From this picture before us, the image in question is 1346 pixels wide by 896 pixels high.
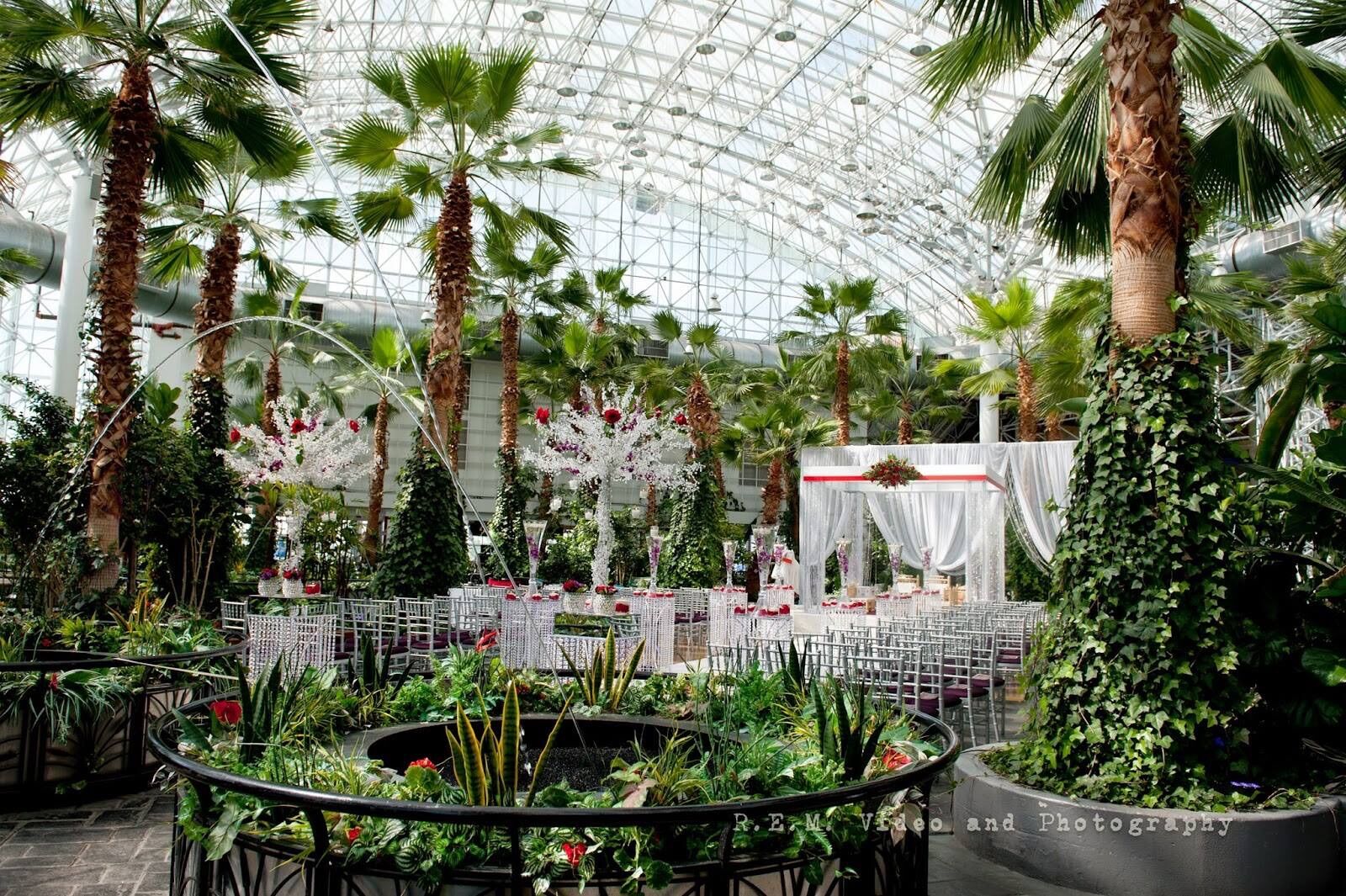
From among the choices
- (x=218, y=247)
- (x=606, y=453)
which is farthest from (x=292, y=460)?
(x=606, y=453)

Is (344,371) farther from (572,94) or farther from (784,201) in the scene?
(784,201)

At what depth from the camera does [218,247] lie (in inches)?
440

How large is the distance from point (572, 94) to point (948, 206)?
32.4 ft

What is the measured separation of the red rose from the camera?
9.64ft

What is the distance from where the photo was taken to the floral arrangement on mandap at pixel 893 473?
12539 mm

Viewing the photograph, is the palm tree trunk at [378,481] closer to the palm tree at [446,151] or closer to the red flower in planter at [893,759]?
the palm tree at [446,151]

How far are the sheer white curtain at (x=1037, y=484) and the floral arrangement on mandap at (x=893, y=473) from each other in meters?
1.33

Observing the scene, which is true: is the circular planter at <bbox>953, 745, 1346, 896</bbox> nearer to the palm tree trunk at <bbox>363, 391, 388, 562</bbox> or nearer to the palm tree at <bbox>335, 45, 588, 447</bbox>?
the palm tree at <bbox>335, 45, 588, 447</bbox>

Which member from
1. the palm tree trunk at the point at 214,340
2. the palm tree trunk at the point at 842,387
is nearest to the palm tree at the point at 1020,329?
the palm tree trunk at the point at 842,387

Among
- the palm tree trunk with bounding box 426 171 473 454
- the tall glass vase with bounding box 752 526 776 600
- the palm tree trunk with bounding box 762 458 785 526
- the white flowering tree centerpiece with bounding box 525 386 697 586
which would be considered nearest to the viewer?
the palm tree trunk with bounding box 426 171 473 454

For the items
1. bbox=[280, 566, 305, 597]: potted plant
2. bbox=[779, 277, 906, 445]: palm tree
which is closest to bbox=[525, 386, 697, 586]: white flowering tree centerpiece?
bbox=[280, 566, 305, 597]: potted plant

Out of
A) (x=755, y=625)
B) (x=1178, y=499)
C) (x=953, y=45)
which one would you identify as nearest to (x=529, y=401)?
(x=755, y=625)

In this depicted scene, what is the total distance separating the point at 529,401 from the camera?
22.0 m

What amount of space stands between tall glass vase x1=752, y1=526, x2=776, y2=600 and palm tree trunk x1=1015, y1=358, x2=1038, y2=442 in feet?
14.9
